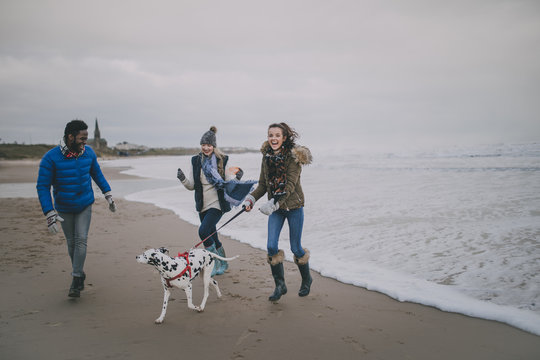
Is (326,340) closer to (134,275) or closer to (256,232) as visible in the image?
(134,275)

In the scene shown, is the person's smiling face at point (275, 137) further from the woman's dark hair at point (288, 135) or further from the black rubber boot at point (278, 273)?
the black rubber boot at point (278, 273)

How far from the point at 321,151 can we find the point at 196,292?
2021 inches

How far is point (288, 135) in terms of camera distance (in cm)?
441

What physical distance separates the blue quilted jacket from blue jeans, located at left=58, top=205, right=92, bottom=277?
10cm

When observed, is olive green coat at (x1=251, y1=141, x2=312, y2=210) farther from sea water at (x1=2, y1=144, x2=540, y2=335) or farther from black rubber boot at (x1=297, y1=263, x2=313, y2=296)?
sea water at (x1=2, y1=144, x2=540, y2=335)

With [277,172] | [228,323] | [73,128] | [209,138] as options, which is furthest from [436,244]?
[73,128]

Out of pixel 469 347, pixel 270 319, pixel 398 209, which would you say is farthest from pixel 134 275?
pixel 398 209

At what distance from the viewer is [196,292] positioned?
475 cm

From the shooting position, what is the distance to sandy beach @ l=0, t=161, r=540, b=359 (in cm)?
316

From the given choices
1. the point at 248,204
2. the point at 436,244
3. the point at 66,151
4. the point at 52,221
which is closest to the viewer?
the point at 52,221

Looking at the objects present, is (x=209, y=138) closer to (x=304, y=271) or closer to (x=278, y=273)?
(x=278, y=273)

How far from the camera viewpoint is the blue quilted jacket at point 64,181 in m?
4.20

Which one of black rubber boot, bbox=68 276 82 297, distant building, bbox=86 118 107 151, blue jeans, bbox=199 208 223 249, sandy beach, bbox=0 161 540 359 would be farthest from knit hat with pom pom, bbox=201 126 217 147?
distant building, bbox=86 118 107 151

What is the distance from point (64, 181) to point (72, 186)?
0.11m
